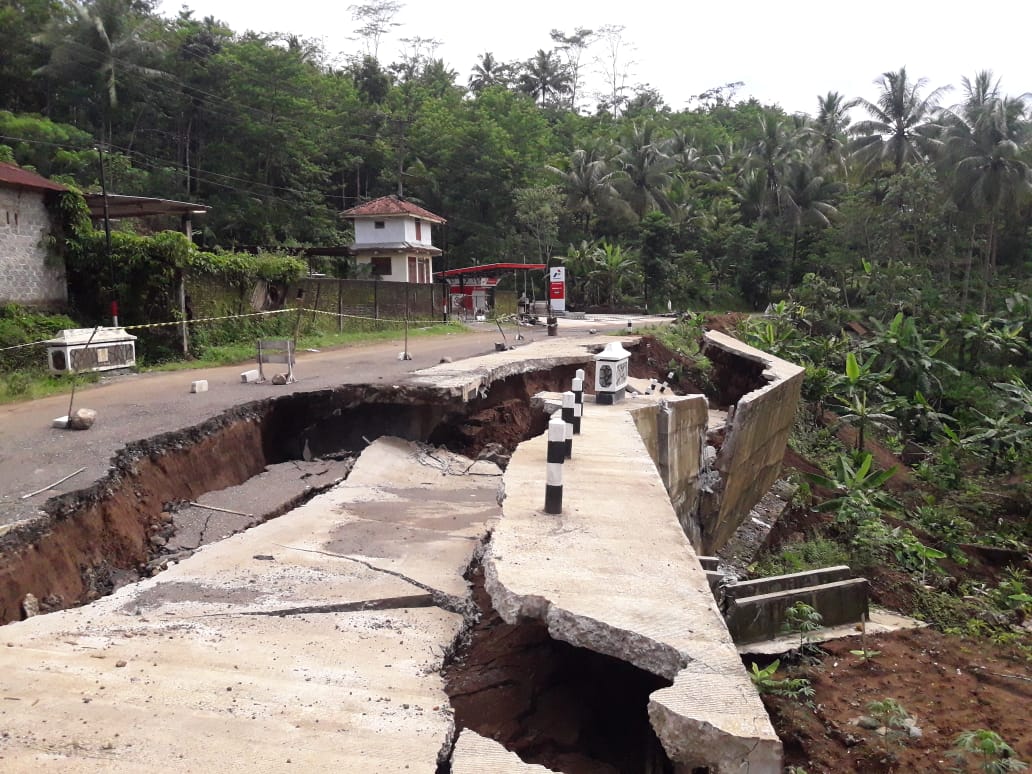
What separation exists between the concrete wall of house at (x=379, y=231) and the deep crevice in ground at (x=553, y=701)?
31248mm

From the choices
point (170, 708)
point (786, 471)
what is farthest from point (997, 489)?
point (170, 708)

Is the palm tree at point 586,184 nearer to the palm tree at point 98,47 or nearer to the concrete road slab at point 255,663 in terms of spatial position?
the palm tree at point 98,47

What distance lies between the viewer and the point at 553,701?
4.52m

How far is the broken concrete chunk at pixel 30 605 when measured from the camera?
5523 millimetres

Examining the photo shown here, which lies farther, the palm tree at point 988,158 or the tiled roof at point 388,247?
the tiled roof at point 388,247

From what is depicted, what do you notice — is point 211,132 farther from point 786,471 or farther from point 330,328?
point 786,471

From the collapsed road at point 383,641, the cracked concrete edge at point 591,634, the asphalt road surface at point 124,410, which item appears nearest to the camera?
the collapsed road at point 383,641

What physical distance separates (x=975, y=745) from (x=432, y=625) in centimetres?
401

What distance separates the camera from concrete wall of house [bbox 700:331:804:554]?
36.3 feet

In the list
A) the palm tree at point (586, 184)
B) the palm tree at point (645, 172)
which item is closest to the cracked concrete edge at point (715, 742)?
the palm tree at point (586, 184)

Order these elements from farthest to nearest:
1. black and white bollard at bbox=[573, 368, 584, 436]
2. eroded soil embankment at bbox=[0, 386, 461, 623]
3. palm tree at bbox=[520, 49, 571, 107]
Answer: palm tree at bbox=[520, 49, 571, 107] < black and white bollard at bbox=[573, 368, 584, 436] < eroded soil embankment at bbox=[0, 386, 461, 623]

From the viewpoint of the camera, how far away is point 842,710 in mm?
6211

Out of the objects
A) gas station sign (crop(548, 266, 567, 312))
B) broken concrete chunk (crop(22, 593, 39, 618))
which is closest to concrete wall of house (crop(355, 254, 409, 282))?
gas station sign (crop(548, 266, 567, 312))

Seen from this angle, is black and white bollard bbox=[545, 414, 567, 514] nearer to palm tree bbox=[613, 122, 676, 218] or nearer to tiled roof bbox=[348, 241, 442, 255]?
tiled roof bbox=[348, 241, 442, 255]
